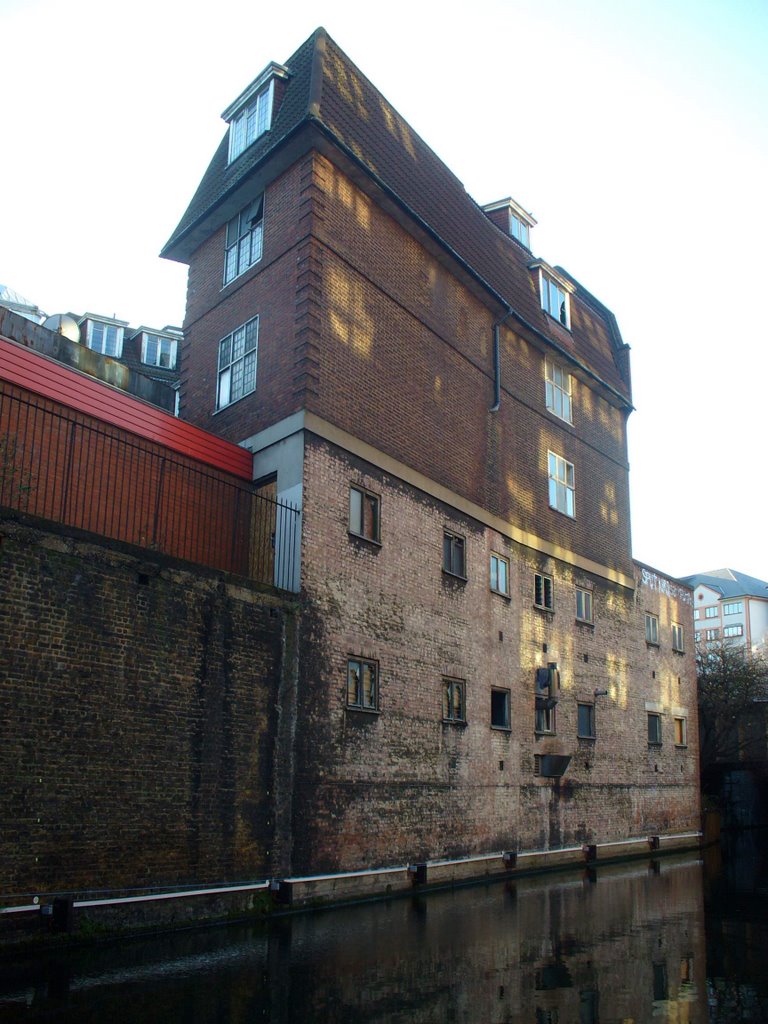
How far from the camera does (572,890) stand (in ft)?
51.1

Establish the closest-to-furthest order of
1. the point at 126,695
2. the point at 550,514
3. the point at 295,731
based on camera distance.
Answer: the point at 126,695, the point at 295,731, the point at 550,514

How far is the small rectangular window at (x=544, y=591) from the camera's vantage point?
2097 centimetres

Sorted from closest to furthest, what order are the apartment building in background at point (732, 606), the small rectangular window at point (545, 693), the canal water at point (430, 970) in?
the canal water at point (430, 970) < the small rectangular window at point (545, 693) < the apartment building in background at point (732, 606)

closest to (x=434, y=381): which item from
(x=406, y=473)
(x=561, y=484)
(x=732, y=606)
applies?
(x=406, y=473)

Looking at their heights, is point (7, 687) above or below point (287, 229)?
below

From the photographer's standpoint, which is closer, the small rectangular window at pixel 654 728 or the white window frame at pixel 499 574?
the white window frame at pixel 499 574

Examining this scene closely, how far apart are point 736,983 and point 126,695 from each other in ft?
24.1

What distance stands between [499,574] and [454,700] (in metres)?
3.46

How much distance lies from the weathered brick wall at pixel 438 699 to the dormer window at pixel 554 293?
719cm

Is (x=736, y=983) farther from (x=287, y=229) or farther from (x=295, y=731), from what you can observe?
(x=287, y=229)

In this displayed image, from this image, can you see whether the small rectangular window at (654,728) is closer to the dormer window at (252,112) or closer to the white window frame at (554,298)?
the white window frame at (554,298)

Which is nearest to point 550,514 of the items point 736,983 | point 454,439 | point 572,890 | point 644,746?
point 454,439

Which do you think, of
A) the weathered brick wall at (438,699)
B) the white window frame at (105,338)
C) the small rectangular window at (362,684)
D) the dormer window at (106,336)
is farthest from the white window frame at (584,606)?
the white window frame at (105,338)

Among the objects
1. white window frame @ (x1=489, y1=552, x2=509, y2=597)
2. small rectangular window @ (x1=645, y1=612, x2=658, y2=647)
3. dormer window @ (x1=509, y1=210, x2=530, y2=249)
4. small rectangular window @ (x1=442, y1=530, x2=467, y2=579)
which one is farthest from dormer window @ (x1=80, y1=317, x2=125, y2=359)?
small rectangular window @ (x1=645, y1=612, x2=658, y2=647)
